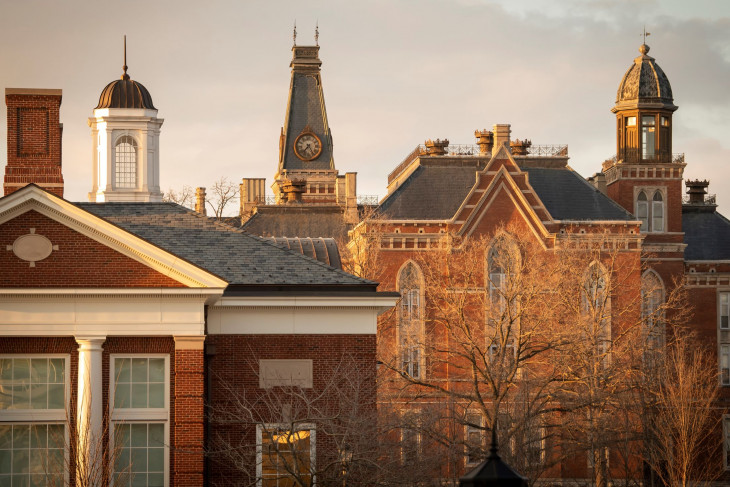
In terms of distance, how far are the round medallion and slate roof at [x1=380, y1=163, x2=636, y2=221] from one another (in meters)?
37.3

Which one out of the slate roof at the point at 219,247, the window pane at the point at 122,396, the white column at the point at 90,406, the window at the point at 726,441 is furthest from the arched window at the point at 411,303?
the white column at the point at 90,406

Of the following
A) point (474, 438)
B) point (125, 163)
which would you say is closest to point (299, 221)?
point (474, 438)

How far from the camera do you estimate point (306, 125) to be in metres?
106

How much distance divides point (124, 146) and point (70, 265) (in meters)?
9.37

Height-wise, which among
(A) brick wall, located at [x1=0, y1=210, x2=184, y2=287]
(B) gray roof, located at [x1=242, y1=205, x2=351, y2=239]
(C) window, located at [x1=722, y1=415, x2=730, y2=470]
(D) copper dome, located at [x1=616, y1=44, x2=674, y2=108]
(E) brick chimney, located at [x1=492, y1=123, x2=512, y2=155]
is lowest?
(C) window, located at [x1=722, y1=415, x2=730, y2=470]

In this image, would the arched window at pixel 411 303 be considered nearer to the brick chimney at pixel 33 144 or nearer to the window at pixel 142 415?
the brick chimney at pixel 33 144

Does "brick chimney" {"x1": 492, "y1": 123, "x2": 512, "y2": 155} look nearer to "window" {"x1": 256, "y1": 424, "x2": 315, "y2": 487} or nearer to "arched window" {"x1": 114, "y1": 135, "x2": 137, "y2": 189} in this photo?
"arched window" {"x1": 114, "y1": 135, "x2": 137, "y2": 189}

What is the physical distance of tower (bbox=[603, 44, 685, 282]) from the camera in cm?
7838

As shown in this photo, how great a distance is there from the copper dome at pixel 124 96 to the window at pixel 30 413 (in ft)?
34.6

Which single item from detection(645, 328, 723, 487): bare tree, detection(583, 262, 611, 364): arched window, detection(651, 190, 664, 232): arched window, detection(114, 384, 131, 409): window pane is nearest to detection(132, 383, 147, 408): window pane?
detection(114, 384, 131, 409): window pane

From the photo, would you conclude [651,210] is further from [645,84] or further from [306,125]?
[306,125]

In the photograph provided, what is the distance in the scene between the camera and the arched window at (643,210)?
7881 cm

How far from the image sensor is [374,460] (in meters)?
33.6

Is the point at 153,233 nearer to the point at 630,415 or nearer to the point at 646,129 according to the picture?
the point at 630,415
